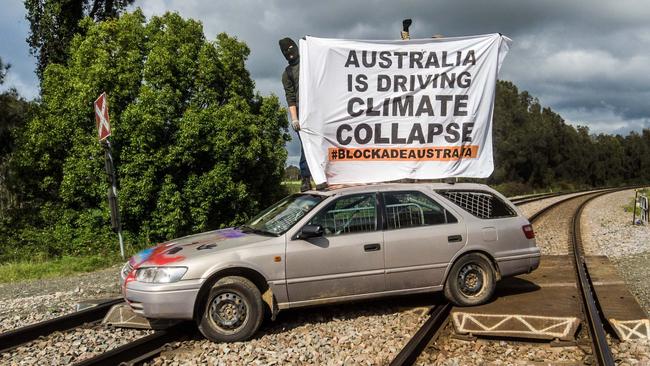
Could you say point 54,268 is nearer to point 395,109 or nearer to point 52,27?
point 395,109

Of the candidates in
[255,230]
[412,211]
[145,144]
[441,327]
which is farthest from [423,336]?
[145,144]

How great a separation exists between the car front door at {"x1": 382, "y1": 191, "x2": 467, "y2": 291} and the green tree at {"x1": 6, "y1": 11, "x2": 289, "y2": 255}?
8.76 meters

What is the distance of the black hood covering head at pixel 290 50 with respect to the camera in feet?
26.3

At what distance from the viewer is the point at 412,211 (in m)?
6.64

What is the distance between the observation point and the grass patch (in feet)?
35.3

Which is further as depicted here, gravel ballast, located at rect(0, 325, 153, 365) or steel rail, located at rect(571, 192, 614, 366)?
gravel ballast, located at rect(0, 325, 153, 365)

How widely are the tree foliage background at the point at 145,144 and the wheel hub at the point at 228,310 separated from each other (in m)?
9.10

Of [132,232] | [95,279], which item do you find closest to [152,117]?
[132,232]

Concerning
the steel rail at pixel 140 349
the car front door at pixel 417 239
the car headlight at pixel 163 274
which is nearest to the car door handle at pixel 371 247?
the car front door at pixel 417 239

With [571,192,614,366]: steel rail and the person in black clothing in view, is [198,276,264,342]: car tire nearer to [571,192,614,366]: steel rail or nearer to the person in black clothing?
the person in black clothing

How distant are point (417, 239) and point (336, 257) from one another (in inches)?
40.2

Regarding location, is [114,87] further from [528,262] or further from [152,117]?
[528,262]

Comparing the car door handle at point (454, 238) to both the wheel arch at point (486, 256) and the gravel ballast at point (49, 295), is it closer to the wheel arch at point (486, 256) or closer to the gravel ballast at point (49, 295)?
the wheel arch at point (486, 256)

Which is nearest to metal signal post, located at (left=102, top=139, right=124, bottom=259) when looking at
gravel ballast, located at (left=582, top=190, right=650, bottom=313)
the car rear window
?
the car rear window
